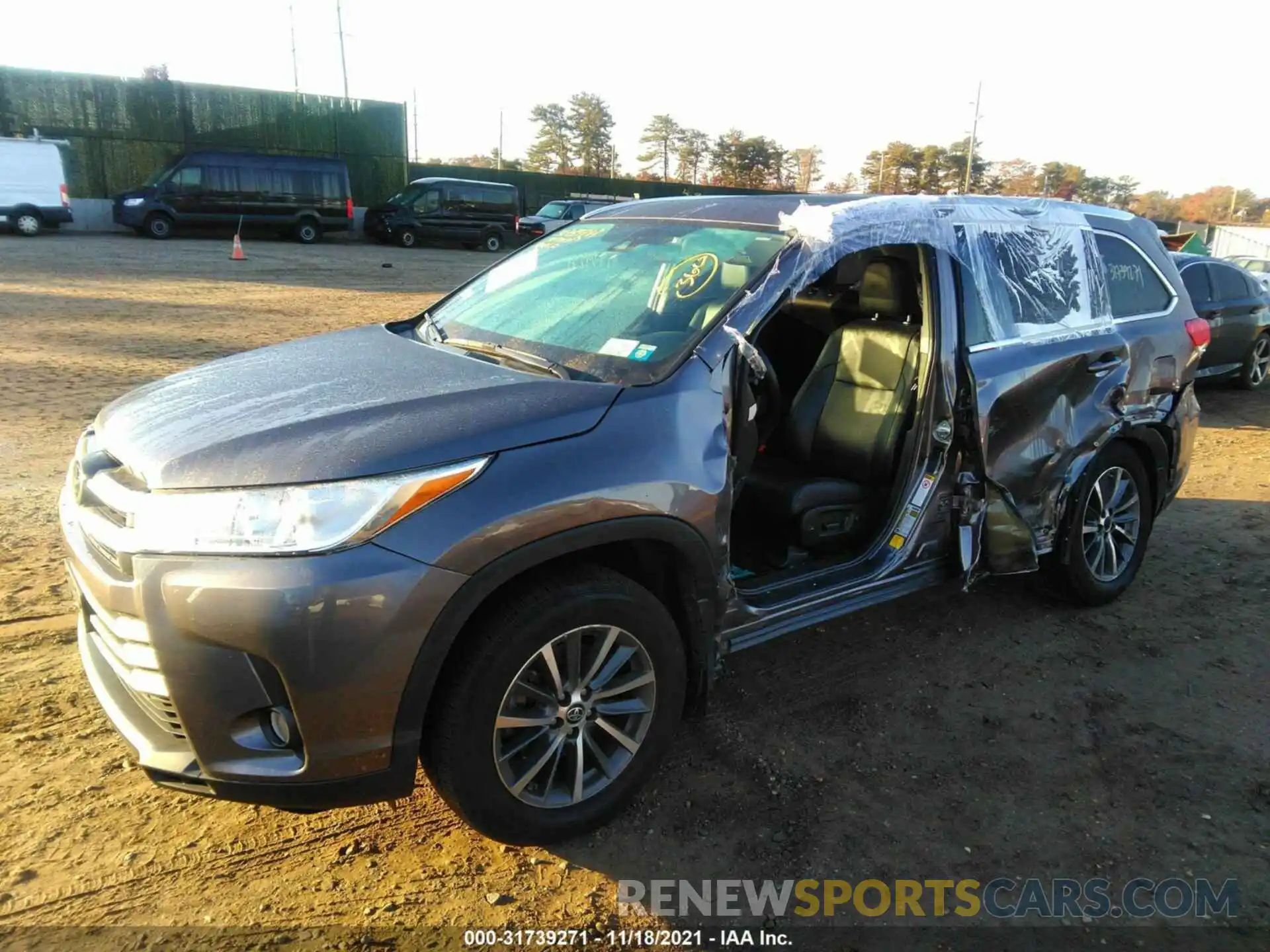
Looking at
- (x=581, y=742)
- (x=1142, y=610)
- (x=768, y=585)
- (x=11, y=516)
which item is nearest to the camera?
(x=581, y=742)

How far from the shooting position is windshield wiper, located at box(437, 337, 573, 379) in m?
2.86

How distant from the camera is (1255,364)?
1014 centimetres

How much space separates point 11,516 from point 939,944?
16.2ft

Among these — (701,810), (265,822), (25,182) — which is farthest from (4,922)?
(25,182)

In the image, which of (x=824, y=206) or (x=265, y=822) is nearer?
(x=265, y=822)

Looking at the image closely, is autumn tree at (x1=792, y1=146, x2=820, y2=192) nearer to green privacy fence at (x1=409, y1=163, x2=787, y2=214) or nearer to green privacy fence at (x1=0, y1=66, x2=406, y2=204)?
green privacy fence at (x1=409, y1=163, x2=787, y2=214)

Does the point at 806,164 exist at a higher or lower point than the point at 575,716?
higher

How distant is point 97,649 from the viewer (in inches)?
103

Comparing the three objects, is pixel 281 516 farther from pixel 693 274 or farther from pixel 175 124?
pixel 175 124

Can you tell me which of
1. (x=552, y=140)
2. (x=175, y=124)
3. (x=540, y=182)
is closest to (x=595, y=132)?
(x=552, y=140)

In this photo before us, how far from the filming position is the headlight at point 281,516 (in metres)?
2.12

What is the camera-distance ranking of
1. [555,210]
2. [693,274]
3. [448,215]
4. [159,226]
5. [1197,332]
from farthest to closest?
1. [555,210]
2. [448,215]
3. [159,226]
4. [1197,332]
5. [693,274]

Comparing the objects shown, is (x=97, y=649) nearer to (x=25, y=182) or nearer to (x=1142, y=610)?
(x=1142, y=610)

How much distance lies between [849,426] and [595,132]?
7160 centimetres
